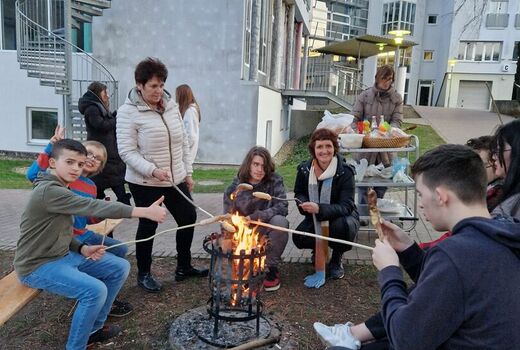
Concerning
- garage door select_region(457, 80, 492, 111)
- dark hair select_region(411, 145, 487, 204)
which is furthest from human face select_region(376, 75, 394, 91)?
garage door select_region(457, 80, 492, 111)

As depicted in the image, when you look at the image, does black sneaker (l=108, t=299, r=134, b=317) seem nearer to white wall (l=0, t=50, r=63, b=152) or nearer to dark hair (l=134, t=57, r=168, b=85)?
dark hair (l=134, t=57, r=168, b=85)

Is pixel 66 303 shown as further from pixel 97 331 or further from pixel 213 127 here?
pixel 213 127

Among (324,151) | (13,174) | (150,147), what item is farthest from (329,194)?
(13,174)

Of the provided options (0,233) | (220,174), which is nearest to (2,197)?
(0,233)

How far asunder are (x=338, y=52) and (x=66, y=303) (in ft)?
67.5

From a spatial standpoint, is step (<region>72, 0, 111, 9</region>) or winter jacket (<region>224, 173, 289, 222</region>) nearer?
winter jacket (<region>224, 173, 289, 222</region>)

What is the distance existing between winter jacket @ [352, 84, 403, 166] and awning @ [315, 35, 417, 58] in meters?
13.7

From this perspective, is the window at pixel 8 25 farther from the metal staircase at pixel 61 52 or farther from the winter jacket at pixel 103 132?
the winter jacket at pixel 103 132

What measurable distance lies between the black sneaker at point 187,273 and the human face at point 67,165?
171 cm

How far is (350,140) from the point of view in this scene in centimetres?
503

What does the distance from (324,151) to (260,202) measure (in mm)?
794

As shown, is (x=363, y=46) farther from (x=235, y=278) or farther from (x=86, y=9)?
(x=235, y=278)

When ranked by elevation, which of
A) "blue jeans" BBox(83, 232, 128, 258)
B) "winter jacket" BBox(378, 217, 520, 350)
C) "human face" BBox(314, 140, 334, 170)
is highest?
"human face" BBox(314, 140, 334, 170)

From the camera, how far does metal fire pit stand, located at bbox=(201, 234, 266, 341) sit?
9.83 ft
